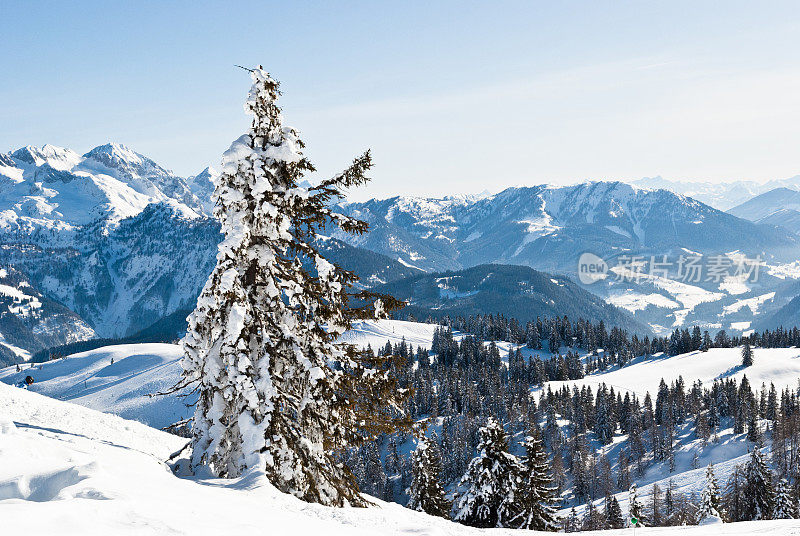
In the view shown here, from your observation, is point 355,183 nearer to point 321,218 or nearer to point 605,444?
point 321,218

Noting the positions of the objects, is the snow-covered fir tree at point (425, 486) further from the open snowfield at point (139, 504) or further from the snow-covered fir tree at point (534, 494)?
the open snowfield at point (139, 504)

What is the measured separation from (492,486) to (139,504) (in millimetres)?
32526

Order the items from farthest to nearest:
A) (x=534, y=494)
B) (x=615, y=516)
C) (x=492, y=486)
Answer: (x=615, y=516)
(x=534, y=494)
(x=492, y=486)

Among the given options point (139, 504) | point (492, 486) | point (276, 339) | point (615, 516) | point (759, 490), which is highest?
point (276, 339)

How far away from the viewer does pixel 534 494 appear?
36.9 metres

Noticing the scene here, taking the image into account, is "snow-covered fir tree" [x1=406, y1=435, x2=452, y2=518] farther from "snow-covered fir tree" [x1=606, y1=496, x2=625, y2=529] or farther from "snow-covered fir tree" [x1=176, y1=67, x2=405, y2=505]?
"snow-covered fir tree" [x1=606, y1=496, x2=625, y2=529]

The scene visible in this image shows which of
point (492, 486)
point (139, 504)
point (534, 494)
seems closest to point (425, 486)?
point (492, 486)

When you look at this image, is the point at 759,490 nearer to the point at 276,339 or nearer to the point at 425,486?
the point at 425,486

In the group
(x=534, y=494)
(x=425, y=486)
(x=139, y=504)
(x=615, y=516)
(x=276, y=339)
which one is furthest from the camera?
(x=615, y=516)

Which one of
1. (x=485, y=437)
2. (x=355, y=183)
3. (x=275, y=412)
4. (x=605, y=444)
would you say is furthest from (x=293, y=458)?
(x=605, y=444)

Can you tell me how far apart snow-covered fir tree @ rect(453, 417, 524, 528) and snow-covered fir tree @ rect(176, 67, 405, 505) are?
2331 centimetres

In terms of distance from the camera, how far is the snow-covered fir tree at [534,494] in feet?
120

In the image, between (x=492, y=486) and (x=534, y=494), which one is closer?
(x=492, y=486)

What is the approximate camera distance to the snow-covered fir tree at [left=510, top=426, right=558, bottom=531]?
120 ft
